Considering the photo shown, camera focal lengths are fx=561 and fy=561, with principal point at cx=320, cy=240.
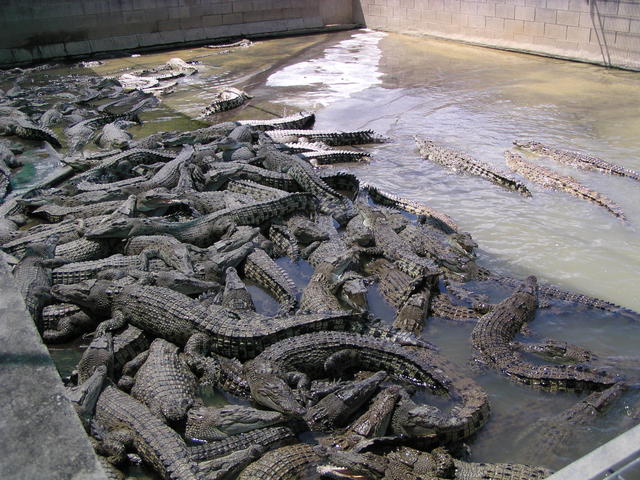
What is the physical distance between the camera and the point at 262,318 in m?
4.11

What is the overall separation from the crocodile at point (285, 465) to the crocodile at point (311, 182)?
11.5 feet

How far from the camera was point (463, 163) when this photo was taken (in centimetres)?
752

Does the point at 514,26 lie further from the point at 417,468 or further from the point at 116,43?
the point at 417,468

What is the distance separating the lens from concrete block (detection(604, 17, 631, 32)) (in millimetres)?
11932

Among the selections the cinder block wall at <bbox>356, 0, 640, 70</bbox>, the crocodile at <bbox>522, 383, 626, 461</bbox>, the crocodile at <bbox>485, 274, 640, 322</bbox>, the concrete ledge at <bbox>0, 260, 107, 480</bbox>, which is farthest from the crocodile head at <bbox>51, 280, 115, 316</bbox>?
the cinder block wall at <bbox>356, 0, 640, 70</bbox>

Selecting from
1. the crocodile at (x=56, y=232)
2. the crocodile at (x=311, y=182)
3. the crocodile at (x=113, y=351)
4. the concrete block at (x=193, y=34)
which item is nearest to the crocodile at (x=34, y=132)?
the crocodile at (x=311, y=182)

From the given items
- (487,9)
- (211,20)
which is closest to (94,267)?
(487,9)

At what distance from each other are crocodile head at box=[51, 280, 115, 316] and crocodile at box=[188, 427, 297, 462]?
5.28ft

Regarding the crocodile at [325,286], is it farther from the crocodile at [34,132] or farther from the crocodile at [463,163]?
the crocodile at [34,132]

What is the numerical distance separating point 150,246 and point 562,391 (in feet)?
11.9

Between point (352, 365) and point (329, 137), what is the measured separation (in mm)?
5594

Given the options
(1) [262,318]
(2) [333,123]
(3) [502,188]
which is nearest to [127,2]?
(2) [333,123]

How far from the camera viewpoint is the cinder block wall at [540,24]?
12102 millimetres

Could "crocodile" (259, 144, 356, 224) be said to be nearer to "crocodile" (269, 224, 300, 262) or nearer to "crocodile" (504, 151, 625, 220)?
"crocodile" (269, 224, 300, 262)
